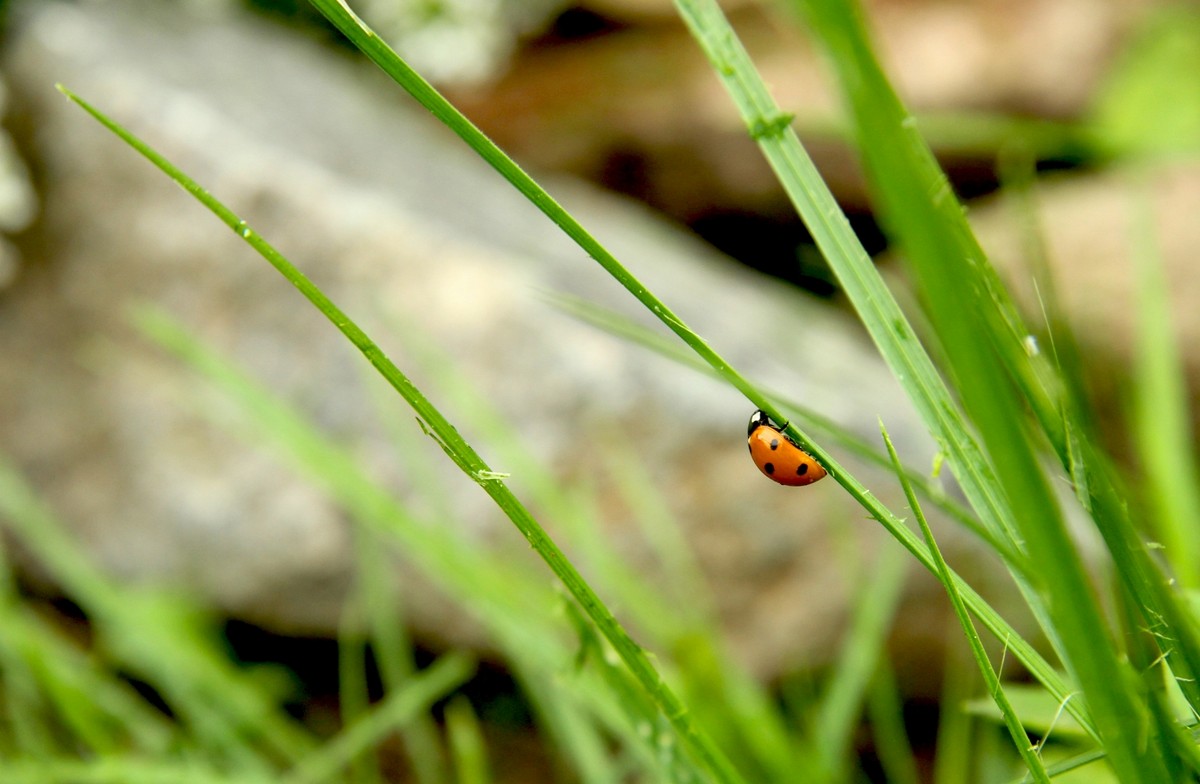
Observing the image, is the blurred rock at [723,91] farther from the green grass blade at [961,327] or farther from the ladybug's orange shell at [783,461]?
the green grass blade at [961,327]

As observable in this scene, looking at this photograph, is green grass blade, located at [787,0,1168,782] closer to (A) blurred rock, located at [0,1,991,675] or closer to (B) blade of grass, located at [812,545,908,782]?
(B) blade of grass, located at [812,545,908,782]

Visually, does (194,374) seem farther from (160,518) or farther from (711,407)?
(711,407)

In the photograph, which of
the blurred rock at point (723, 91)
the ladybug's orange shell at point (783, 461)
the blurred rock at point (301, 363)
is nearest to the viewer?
the ladybug's orange shell at point (783, 461)

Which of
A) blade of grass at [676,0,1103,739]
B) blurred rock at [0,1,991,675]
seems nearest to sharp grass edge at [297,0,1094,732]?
blade of grass at [676,0,1103,739]

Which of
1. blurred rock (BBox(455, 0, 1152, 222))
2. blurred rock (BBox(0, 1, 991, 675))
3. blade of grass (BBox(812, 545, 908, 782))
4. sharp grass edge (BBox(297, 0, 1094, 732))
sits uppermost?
blurred rock (BBox(455, 0, 1152, 222))

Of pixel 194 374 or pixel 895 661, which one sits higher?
pixel 194 374

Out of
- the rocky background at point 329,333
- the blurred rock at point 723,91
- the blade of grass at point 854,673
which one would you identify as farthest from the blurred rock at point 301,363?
the blurred rock at point 723,91

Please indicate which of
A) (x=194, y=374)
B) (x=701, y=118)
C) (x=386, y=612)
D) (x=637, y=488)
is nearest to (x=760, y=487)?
(x=637, y=488)
